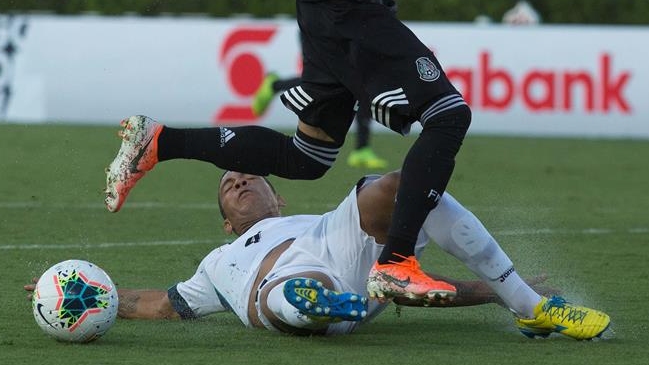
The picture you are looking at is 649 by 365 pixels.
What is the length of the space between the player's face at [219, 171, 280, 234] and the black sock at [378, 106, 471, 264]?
120 centimetres

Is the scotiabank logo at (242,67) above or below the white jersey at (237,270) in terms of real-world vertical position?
below

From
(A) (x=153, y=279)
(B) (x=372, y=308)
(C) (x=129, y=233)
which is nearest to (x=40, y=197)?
(C) (x=129, y=233)

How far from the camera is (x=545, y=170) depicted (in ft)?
49.4

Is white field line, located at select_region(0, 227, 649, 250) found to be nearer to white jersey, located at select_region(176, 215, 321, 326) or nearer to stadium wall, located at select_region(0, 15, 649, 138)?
white jersey, located at select_region(176, 215, 321, 326)

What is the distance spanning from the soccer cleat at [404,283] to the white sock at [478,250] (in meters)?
0.30

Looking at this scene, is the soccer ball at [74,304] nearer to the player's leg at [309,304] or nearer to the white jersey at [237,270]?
the white jersey at [237,270]

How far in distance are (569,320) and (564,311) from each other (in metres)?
0.04

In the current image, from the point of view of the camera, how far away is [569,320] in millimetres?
5848

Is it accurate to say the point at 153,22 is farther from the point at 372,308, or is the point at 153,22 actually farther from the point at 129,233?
the point at 372,308

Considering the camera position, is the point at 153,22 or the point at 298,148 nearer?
the point at 298,148

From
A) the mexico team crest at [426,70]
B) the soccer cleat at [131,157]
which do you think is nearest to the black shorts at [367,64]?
the mexico team crest at [426,70]

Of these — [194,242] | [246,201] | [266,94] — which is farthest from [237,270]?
[266,94]

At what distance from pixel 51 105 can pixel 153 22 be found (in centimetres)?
173

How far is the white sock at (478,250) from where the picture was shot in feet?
19.1
